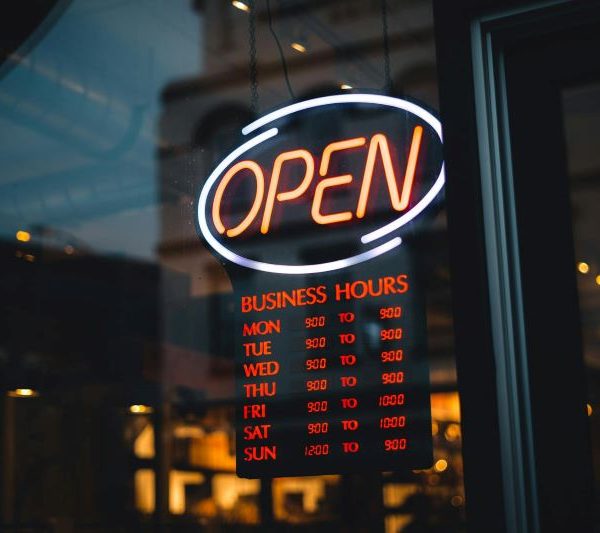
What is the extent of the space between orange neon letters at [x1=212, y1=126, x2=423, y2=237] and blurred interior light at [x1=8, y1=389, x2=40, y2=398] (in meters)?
6.65

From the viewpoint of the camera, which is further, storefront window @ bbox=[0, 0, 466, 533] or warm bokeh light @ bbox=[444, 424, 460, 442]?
storefront window @ bbox=[0, 0, 466, 533]

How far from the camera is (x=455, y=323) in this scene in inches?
83.3

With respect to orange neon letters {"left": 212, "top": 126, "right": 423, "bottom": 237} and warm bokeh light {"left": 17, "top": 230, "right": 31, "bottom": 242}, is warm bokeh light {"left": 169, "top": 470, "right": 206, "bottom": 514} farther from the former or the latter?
orange neon letters {"left": 212, "top": 126, "right": 423, "bottom": 237}

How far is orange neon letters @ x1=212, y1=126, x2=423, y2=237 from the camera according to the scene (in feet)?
10.1

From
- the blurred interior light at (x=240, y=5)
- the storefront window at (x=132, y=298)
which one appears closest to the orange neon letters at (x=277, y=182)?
the storefront window at (x=132, y=298)

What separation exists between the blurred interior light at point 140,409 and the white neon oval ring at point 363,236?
7048 mm

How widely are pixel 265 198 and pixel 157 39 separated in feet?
12.1

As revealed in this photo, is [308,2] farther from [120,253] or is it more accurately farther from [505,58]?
[120,253]

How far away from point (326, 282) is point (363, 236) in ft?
0.76

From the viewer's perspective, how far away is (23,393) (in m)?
9.36

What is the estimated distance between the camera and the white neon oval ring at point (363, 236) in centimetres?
296

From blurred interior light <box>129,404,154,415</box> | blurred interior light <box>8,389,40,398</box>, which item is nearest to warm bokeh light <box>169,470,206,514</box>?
blurred interior light <box>129,404,154,415</box>

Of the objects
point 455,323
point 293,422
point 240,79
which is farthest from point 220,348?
point 455,323

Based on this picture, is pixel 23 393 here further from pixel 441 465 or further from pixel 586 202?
pixel 586 202
